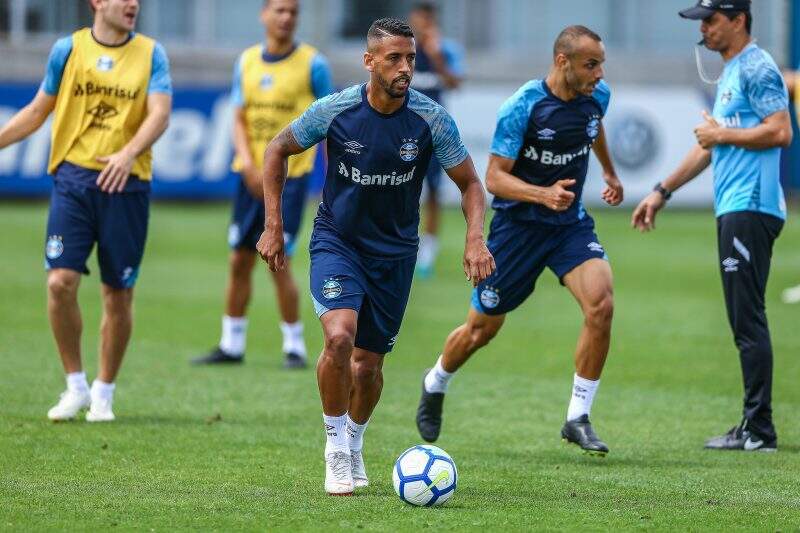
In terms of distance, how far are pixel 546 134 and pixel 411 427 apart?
6.82 feet

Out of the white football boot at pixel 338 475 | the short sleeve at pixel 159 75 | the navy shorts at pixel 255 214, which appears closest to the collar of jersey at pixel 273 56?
the navy shorts at pixel 255 214

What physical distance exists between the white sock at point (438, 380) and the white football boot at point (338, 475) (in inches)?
71.8

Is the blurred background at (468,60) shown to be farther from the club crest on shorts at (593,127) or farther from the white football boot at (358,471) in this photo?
the white football boot at (358,471)

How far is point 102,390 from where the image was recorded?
908 centimetres

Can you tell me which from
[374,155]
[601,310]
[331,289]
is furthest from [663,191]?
[331,289]

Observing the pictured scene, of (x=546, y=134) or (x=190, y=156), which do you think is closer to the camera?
(x=546, y=134)

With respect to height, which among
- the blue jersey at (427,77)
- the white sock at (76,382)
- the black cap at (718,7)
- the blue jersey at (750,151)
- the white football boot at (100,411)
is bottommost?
the white football boot at (100,411)

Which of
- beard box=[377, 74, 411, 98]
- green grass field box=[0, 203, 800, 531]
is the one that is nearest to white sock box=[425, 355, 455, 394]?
green grass field box=[0, 203, 800, 531]

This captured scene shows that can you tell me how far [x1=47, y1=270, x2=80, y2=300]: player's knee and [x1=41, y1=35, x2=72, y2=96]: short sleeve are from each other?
1.12 meters

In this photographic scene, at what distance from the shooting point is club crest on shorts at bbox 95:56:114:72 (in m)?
8.91

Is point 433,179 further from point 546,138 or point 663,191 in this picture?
point 546,138

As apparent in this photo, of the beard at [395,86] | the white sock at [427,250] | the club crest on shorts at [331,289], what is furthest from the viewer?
the white sock at [427,250]

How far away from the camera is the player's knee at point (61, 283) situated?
877 cm

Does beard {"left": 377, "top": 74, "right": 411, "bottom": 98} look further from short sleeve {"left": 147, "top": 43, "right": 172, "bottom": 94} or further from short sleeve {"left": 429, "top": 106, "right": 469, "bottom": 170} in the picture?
short sleeve {"left": 147, "top": 43, "right": 172, "bottom": 94}
